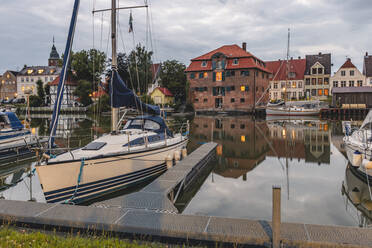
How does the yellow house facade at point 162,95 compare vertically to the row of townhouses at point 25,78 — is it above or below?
below

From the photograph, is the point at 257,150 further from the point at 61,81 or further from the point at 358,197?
the point at 61,81

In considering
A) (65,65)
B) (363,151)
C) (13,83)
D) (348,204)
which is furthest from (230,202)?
(13,83)

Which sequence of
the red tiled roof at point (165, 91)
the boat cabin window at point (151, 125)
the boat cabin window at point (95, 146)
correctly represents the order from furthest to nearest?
1. the red tiled roof at point (165, 91)
2. the boat cabin window at point (151, 125)
3. the boat cabin window at point (95, 146)

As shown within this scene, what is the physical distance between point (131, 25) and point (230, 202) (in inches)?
441

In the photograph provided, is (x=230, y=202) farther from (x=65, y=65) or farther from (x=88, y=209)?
(x=65, y=65)

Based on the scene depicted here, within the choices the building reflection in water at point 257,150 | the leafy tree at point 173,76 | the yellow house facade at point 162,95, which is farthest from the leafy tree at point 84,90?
the building reflection in water at point 257,150

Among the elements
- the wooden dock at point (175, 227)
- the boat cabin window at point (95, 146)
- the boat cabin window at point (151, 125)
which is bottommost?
the wooden dock at point (175, 227)

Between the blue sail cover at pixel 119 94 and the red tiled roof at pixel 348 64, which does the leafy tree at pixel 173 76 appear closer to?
the red tiled roof at pixel 348 64

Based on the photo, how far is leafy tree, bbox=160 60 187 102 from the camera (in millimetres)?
72312

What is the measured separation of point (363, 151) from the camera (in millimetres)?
12477

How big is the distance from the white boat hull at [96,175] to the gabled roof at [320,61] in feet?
220

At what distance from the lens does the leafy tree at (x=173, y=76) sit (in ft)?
237

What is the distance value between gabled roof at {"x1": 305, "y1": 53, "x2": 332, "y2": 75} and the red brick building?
1360 centimetres

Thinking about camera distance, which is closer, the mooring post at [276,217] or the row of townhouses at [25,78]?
the mooring post at [276,217]
